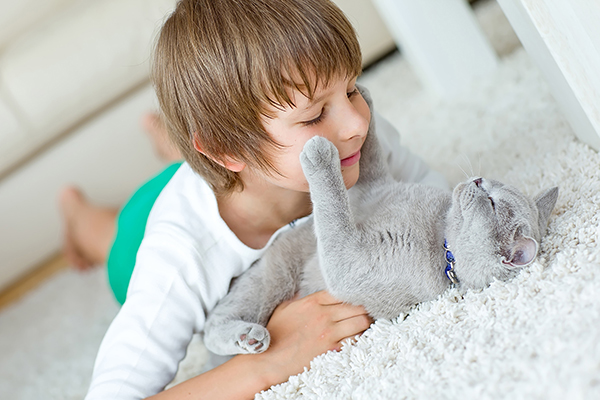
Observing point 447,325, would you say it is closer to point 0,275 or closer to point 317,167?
point 317,167

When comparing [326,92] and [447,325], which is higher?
[326,92]

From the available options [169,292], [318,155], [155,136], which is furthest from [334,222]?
[155,136]

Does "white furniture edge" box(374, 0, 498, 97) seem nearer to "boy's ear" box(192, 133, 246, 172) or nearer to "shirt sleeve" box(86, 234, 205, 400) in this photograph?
"boy's ear" box(192, 133, 246, 172)

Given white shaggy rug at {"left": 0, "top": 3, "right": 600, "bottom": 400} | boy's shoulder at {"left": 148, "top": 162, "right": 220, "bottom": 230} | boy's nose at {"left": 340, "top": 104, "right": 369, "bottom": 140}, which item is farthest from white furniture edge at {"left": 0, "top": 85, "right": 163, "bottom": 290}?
boy's nose at {"left": 340, "top": 104, "right": 369, "bottom": 140}

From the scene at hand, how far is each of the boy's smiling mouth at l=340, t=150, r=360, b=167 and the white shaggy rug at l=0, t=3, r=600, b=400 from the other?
7.7 inches

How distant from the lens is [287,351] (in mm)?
898

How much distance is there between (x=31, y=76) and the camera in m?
1.83

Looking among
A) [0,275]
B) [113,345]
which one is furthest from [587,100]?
[0,275]

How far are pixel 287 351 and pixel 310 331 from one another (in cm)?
5

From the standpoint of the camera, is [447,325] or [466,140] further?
[466,140]

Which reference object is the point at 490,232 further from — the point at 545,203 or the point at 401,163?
the point at 401,163

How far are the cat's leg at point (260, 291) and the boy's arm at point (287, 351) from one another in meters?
0.04

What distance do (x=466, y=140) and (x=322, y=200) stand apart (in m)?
0.77

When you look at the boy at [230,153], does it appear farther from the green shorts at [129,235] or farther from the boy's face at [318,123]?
the green shorts at [129,235]
